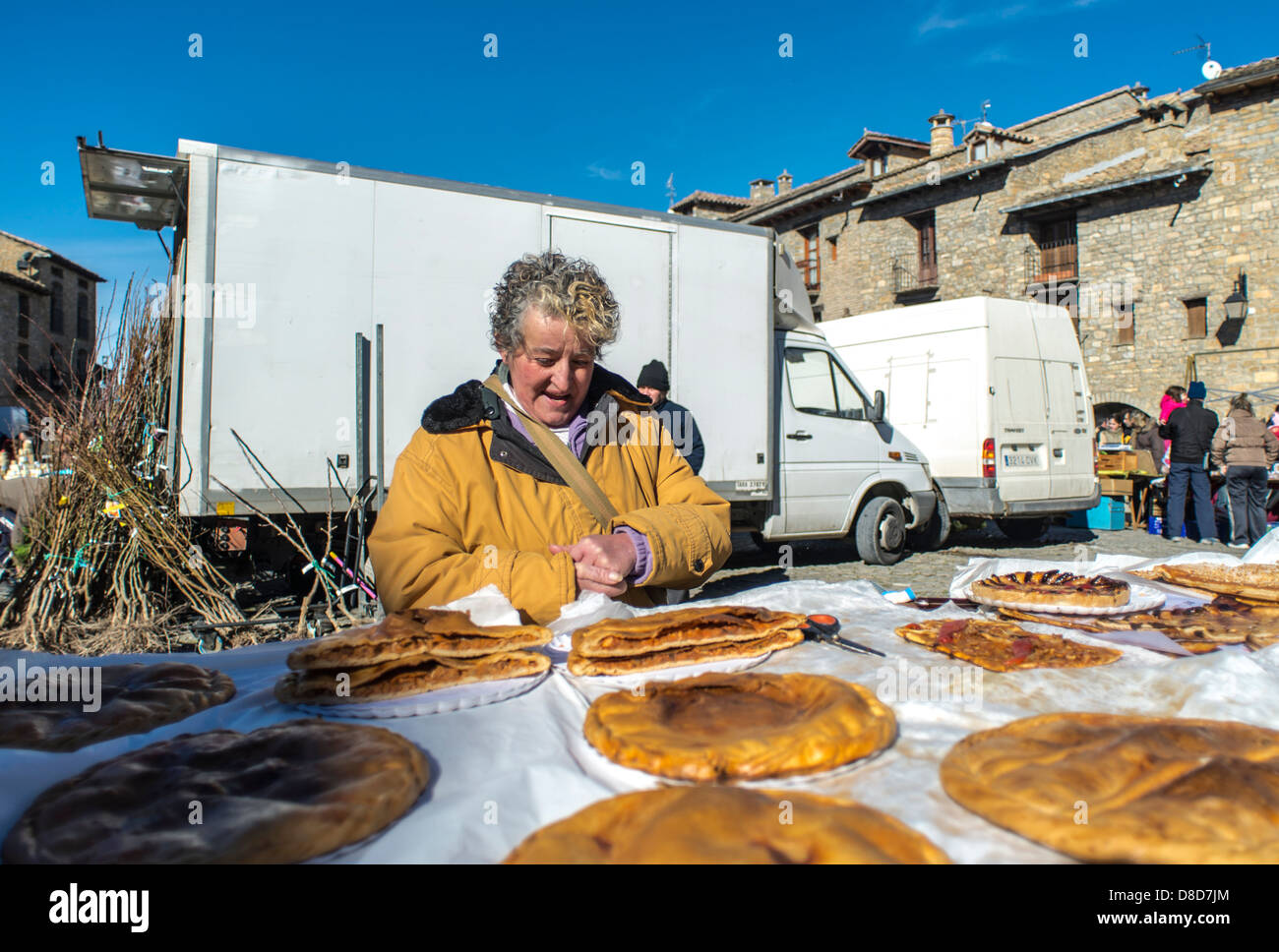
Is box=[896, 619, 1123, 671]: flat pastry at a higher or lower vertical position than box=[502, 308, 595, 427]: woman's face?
lower

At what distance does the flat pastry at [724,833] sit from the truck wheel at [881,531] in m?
7.84

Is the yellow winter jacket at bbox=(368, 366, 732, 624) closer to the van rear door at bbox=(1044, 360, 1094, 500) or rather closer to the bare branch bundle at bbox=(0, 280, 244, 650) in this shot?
the bare branch bundle at bbox=(0, 280, 244, 650)

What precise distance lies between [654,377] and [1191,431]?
8944 mm

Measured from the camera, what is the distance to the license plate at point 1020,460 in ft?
32.1

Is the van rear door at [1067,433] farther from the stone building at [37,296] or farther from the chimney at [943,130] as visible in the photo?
Result: the stone building at [37,296]

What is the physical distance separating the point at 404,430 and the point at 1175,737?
5.17m

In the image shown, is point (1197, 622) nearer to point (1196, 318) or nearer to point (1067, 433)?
point (1067, 433)

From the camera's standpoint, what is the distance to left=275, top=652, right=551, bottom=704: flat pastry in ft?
5.09

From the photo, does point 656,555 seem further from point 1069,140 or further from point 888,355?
point 1069,140

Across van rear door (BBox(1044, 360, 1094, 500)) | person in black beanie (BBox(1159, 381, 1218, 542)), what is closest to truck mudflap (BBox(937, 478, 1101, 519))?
van rear door (BBox(1044, 360, 1094, 500))

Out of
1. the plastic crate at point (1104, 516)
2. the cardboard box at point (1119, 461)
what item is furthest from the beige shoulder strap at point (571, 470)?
the cardboard box at point (1119, 461)

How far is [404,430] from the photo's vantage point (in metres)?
5.59

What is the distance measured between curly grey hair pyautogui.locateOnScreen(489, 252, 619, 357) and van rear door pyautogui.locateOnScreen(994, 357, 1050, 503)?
8.43 m
